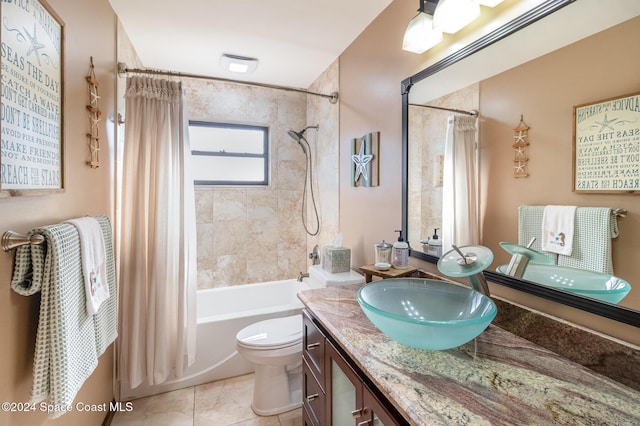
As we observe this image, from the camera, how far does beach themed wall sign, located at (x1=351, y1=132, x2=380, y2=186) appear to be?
76.7 inches

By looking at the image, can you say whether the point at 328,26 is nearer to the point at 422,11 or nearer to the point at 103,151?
the point at 422,11

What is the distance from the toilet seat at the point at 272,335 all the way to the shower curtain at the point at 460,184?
3.74 ft

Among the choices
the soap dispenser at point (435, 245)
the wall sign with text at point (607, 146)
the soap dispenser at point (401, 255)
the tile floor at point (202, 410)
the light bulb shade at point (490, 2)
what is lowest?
Result: the tile floor at point (202, 410)

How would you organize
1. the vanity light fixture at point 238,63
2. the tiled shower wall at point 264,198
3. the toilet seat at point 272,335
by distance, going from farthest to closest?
the tiled shower wall at point 264,198, the vanity light fixture at point 238,63, the toilet seat at point 272,335

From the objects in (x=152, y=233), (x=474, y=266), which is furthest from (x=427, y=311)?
(x=152, y=233)

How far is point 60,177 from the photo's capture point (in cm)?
120

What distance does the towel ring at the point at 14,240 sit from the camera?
0.88 meters

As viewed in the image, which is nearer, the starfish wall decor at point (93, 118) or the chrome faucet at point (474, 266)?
the chrome faucet at point (474, 266)

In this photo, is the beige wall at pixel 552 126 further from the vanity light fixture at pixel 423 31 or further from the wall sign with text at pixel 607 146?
the vanity light fixture at pixel 423 31

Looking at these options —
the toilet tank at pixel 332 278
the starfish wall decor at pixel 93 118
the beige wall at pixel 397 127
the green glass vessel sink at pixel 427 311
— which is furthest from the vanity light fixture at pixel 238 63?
the green glass vessel sink at pixel 427 311

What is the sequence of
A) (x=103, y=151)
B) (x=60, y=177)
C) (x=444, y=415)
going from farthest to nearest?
(x=103, y=151) < (x=60, y=177) < (x=444, y=415)

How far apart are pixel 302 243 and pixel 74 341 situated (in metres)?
2.36

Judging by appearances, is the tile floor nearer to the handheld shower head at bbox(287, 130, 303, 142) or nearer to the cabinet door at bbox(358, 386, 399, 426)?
the cabinet door at bbox(358, 386, 399, 426)

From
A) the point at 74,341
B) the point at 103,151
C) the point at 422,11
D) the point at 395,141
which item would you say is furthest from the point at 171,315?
the point at 422,11
